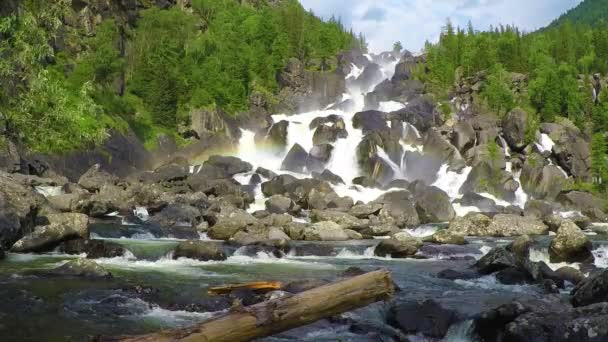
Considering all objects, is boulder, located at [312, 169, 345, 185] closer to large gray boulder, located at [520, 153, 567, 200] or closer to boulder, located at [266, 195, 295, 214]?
boulder, located at [266, 195, 295, 214]

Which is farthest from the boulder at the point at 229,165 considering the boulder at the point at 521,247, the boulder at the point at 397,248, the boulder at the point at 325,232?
the boulder at the point at 521,247

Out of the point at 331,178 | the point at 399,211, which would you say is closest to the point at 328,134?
the point at 331,178

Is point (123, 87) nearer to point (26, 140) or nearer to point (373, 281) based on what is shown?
point (26, 140)

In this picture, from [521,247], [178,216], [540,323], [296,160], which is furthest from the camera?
[296,160]

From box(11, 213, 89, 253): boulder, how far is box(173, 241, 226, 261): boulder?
5192 millimetres

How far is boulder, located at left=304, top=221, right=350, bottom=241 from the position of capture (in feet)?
119

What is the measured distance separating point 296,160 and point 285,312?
63111 mm

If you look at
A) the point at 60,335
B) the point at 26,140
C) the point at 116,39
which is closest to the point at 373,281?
the point at 60,335

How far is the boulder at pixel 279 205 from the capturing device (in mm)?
47906

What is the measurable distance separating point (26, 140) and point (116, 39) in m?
84.3

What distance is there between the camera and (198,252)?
27219mm

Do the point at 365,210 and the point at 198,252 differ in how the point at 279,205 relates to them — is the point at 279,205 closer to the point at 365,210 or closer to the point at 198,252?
the point at 365,210

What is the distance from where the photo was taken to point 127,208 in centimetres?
4241

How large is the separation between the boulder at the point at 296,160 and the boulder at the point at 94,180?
22297 millimetres
